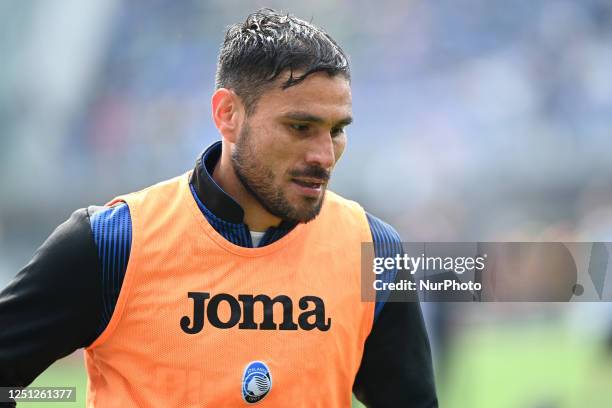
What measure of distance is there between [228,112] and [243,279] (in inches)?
19.9

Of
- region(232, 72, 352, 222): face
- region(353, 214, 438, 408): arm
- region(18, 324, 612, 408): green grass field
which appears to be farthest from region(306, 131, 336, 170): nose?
region(18, 324, 612, 408): green grass field

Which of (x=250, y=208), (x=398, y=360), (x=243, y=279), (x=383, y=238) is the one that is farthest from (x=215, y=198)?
(x=398, y=360)

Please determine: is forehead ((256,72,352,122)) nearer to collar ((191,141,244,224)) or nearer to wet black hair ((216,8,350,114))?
wet black hair ((216,8,350,114))

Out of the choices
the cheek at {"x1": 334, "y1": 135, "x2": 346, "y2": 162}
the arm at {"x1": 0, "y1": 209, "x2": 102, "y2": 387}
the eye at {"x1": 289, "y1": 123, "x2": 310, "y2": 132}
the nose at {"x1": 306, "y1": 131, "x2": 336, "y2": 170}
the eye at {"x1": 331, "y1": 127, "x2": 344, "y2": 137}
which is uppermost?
the eye at {"x1": 331, "y1": 127, "x2": 344, "y2": 137}

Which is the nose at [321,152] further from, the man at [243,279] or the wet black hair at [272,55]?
the wet black hair at [272,55]

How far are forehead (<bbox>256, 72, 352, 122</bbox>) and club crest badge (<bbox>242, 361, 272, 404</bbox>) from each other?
2.23ft

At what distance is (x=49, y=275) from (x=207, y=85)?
32.2 ft

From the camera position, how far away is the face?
256cm

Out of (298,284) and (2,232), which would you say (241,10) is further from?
(298,284)

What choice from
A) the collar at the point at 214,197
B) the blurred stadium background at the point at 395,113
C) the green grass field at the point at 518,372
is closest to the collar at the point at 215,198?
the collar at the point at 214,197

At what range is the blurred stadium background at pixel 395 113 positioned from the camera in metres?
10.8

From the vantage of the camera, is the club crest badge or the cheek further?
the cheek

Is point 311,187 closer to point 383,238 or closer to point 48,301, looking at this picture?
point 383,238

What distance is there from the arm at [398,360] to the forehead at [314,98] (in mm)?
513
